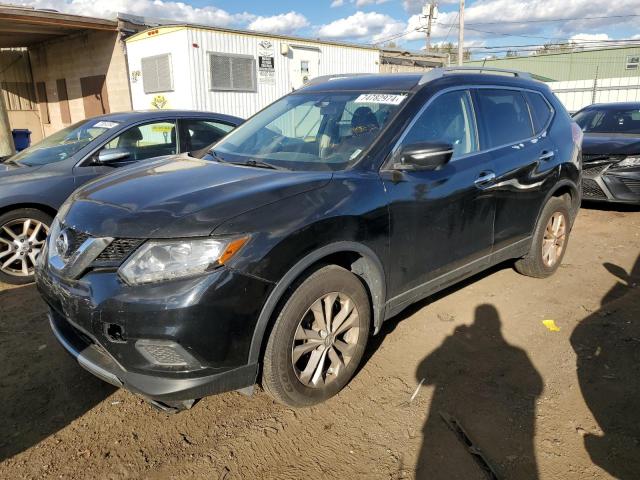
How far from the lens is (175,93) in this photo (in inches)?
512

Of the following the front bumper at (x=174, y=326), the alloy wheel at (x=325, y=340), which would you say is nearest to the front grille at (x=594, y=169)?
the alloy wheel at (x=325, y=340)

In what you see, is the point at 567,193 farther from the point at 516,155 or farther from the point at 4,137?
the point at 4,137

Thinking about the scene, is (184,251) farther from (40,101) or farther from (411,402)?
(40,101)

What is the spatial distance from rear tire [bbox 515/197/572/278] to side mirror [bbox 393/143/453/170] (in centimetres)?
189

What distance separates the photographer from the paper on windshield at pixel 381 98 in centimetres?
322

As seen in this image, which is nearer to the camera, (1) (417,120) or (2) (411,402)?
(2) (411,402)

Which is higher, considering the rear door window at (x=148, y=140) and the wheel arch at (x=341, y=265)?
the rear door window at (x=148, y=140)

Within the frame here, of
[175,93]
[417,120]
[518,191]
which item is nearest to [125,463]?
[417,120]

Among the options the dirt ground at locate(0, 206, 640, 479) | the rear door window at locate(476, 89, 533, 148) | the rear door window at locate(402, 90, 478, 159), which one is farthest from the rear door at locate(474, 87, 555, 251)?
the dirt ground at locate(0, 206, 640, 479)

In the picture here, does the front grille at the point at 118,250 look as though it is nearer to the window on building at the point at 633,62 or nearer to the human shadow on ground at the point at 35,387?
the human shadow on ground at the point at 35,387

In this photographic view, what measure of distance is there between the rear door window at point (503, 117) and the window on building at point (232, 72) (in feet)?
33.6

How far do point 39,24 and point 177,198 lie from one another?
13833 mm

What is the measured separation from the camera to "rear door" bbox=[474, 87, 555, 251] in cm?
374

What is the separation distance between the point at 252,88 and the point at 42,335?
37.6ft
